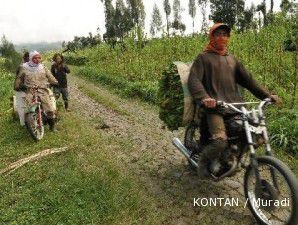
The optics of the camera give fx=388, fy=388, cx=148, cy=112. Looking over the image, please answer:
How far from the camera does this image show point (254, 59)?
1295 cm

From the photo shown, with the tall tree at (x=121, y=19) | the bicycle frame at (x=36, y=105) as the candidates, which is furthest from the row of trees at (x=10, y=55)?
the bicycle frame at (x=36, y=105)

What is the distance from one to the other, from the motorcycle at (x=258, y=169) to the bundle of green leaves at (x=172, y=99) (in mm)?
1162

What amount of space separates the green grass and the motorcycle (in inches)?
50.7

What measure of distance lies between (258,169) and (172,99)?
2.30 meters

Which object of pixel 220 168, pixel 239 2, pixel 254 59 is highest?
pixel 239 2

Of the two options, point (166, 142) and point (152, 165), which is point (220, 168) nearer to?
point (152, 165)

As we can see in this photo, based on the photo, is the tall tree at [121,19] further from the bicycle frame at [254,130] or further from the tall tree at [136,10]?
the bicycle frame at [254,130]

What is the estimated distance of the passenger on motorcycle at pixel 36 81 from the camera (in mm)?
10570

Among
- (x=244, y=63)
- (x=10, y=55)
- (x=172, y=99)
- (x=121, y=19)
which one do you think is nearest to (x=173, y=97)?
(x=172, y=99)

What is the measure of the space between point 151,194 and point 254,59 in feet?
26.6

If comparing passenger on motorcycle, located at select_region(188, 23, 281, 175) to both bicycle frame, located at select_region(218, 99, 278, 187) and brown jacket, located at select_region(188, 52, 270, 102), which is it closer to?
brown jacket, located at select_region(188, 52, 270, 102)

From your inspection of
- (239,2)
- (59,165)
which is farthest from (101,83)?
Result: (239,2)

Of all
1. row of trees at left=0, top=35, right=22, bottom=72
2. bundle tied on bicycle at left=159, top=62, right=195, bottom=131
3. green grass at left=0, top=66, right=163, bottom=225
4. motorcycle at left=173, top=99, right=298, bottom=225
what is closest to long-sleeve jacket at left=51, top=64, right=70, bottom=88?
green grass at left=0, top=66, right=163, bottom=225

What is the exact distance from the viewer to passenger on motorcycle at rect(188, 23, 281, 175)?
213 inches
